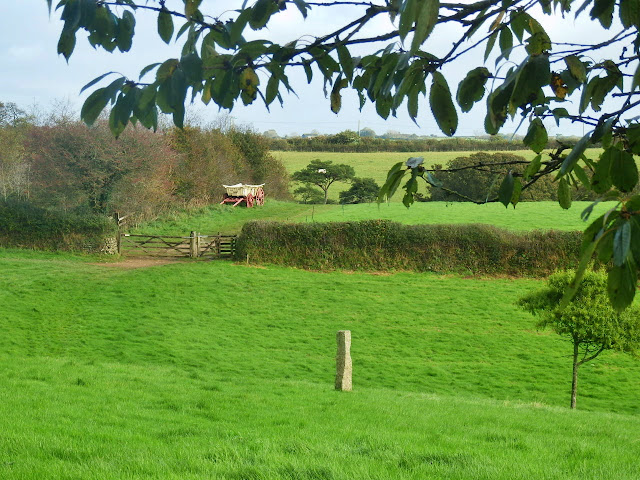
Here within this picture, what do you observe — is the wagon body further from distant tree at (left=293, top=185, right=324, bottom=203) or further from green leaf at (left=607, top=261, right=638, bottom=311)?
green leaf at (left=607, top=261, right=638, bottom=311)

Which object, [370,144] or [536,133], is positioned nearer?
[536,133]

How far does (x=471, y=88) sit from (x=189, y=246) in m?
28.8

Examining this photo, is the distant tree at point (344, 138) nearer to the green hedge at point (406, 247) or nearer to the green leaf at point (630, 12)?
the green hedge at point (406, 247)

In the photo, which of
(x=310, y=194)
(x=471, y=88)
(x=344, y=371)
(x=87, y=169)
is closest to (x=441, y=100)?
(x=471, y=88)

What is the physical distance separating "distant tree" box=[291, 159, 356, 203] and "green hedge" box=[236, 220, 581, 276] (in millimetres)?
26275

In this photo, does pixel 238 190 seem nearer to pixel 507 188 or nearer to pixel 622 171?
pixel 507 188

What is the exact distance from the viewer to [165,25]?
174 centimetres

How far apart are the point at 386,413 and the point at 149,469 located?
151 inches

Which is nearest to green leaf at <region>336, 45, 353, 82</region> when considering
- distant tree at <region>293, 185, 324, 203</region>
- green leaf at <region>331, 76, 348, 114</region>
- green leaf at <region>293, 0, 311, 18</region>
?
green leaf at <region>331, 76, 348, 114</region>

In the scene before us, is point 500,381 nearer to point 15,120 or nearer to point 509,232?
point 509,232

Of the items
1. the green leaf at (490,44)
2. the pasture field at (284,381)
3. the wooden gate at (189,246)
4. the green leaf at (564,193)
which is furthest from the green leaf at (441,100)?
the wooden gate at (189,246)

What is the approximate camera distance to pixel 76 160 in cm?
2814

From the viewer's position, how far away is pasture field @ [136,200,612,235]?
35594 millimetres

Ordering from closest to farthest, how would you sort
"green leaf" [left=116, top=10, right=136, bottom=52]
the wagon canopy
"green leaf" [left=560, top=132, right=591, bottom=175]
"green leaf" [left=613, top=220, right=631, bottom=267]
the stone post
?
"green leaf" [left=613, top=220, right=631, bottom=267], "green leaf" [left=560, top=132, right=591, bottom=175], "green leaf" [left=116, top=10, right=136, bottom=52], the stone post, the wagon canopy
